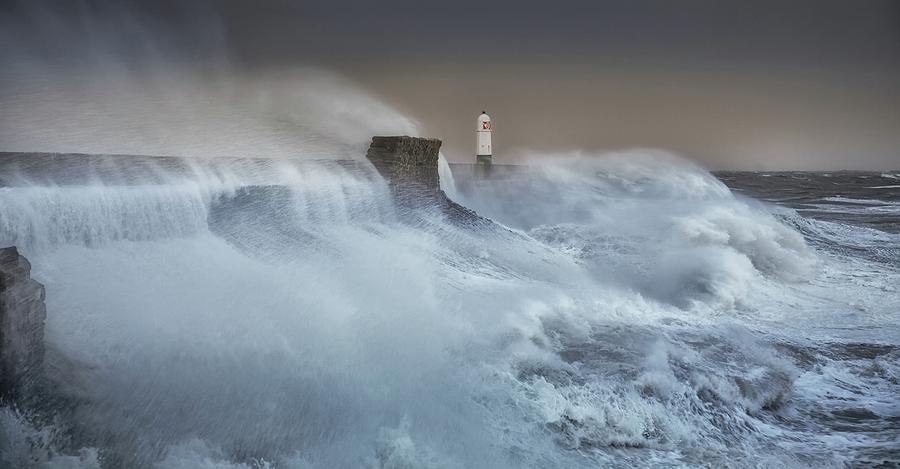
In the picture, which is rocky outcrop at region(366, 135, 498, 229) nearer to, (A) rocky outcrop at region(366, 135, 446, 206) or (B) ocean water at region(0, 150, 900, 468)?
(A) rocky outcrop at region(366, 135, 446, 206)

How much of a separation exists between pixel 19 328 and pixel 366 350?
85.4 inches

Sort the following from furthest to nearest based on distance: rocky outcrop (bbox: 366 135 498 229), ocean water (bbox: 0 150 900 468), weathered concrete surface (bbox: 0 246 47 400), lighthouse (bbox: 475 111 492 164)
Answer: lighthouse (bbox: 475 111 492 164) < rocky outcrop (bbox: 366 135 498 229) < ocean water (bbox: 0 150 900 468) < weathered concrete surface (bbox: 0 246 47 400)

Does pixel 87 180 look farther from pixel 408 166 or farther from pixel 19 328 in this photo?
pixel 408 166

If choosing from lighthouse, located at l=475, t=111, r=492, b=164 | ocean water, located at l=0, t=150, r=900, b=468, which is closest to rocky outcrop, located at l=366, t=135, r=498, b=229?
ocean water, located at l=0, t=150, r=900, b=468

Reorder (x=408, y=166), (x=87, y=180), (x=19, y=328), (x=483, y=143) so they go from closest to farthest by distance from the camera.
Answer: (x=19, y=328) < (x=87, y=180) < (x=408, y=166) < (x=483, y=143)

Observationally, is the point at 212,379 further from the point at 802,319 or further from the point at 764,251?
the point at 764,251

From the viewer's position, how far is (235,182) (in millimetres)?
6609

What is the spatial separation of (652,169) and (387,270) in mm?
15379

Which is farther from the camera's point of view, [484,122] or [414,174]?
[484,122]

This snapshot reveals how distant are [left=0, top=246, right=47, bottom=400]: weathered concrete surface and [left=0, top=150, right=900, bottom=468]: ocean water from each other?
Result: 12 centimetres

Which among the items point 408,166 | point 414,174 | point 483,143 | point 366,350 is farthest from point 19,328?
point 483,143

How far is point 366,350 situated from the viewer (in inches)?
187

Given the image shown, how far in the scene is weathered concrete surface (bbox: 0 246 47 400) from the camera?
3.35 m

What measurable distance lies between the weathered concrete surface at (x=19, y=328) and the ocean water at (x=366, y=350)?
122 millimetres
